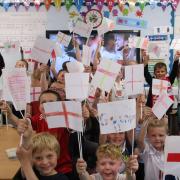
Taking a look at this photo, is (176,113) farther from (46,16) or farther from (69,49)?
(46,16)

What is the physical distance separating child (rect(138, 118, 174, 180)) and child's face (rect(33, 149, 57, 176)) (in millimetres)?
635

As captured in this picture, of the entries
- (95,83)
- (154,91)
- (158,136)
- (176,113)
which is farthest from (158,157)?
(176,113)

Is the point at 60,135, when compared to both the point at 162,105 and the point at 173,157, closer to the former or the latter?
the point at 162,105

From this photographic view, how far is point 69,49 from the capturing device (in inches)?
227

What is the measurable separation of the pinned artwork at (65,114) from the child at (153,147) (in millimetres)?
565

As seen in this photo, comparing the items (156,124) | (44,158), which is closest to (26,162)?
(44,158)

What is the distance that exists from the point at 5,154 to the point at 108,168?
0.80 m

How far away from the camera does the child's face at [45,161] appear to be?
5.93 feet

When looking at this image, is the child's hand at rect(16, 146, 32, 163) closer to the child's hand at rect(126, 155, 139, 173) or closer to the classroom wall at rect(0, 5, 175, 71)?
the child's hand at rect(126, 155, 139, 173)

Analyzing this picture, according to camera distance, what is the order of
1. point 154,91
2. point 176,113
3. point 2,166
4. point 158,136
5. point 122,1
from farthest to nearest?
1. point 122,1
2. point 176,113
3. point 154,91
4. point 158,136
5. point 2,166

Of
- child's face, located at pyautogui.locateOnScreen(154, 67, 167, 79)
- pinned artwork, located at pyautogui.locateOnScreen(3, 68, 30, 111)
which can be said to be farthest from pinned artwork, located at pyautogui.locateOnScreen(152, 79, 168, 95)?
pinned artwork, located at pyautogui.locateOnScreen(3, 68, 30, 111)

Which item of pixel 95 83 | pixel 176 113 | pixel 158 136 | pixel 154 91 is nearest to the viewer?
pixel 158 136

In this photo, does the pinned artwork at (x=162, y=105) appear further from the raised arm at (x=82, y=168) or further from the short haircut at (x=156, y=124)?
the raised arm at (x=82, y=168)

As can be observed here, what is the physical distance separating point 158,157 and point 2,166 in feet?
3.10
